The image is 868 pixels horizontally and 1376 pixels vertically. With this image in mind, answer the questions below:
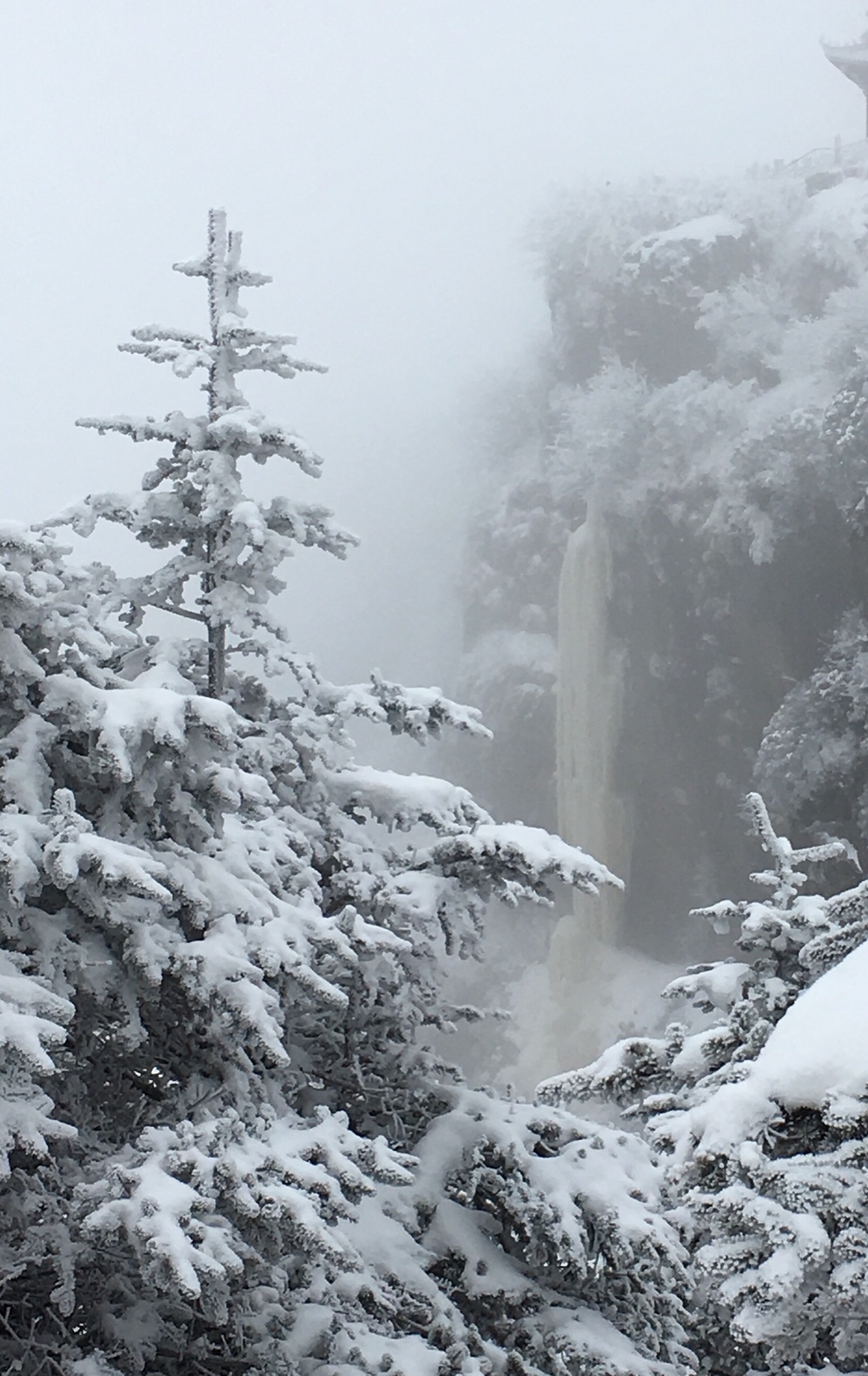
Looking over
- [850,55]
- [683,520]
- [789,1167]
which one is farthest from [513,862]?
[850,55]

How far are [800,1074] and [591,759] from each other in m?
17.4

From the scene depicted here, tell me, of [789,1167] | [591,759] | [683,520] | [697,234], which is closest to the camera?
[789,1167]

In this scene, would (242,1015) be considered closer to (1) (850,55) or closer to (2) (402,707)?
(2) (402,707)

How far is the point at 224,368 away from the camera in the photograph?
429 cm

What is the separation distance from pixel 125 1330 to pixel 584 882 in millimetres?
Result: 1846

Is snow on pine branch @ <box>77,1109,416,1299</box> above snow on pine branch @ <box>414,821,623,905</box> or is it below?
below

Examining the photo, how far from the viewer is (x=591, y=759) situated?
1970 centimetres

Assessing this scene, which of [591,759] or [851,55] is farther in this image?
[851,55]

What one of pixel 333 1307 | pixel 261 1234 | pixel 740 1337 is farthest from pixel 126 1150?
pixel 740 1337

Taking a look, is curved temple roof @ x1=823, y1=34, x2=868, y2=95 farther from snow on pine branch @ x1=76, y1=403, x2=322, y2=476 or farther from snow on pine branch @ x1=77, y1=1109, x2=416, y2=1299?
snow on pine branch @ x1=77, y1=1109, x2=416, y2=1299

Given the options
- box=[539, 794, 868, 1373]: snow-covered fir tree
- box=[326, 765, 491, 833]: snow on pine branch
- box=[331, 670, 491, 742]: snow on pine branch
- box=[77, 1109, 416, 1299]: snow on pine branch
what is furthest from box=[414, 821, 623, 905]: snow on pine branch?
box=[77, 1109, 416, 1299]: snow on pine branch

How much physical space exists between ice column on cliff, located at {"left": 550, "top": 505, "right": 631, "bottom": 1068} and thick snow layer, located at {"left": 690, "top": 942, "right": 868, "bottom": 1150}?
54.9ft

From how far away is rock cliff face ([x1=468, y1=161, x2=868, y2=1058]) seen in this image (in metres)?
16.9

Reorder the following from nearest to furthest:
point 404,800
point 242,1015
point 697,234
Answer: point 242,1015, point 404,800, point 697,234
